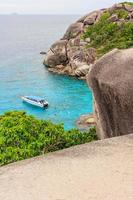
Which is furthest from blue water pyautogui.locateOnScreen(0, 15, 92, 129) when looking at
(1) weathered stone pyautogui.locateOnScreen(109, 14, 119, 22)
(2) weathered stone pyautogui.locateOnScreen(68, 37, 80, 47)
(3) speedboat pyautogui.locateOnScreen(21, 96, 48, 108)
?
(1) weathered stone pyautogui.locateOnScreen(109, 14, 119, 22)

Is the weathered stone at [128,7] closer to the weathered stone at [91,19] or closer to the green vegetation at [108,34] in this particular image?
the green vegetation at [108,34]

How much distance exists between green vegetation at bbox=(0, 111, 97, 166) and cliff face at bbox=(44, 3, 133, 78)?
130ft

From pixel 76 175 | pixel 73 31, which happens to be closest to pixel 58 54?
pixel 73 31

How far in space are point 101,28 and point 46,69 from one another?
1027cm

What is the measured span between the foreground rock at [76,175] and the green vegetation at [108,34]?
47.4m

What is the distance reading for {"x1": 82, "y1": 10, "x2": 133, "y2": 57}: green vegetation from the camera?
55.6 metres

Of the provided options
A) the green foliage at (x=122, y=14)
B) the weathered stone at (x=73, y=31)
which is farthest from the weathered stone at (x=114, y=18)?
the weathered stone at (x=73, y=31)

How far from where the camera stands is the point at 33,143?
40.7ft

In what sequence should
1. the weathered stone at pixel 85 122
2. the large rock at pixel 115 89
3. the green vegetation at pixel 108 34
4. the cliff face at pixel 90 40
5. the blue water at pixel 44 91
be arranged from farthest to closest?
the green vegetation at pixel 108 34, the cliff face at pixel 90 40, the blue water at pixel 44 91, the weathered stone at pixel 85 122, the large rock at pixel 115 89

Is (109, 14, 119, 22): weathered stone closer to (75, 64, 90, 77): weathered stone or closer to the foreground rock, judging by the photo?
(75, 64, 90, 77): weathered stone

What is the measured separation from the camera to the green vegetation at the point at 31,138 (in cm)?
1195

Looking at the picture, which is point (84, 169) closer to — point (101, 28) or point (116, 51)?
point (116, 51)

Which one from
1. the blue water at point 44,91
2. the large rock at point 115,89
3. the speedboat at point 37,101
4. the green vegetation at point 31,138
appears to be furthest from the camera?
the speedboat at point 37,101

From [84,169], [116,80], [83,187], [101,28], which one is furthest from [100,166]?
[101,28]
